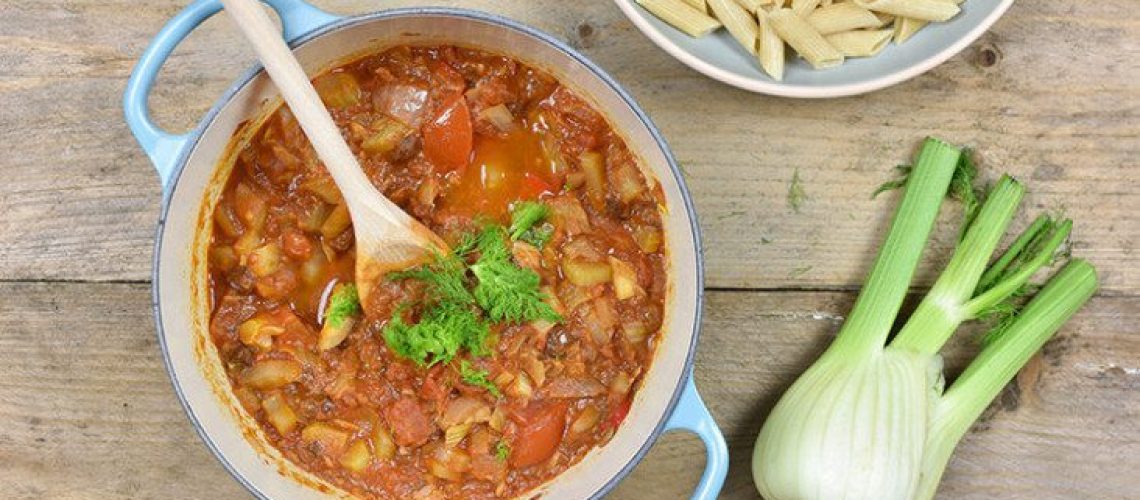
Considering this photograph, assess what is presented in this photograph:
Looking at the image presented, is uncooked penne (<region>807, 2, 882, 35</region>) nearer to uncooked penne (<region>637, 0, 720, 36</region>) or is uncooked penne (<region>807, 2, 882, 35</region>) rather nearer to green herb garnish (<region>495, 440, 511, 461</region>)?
uncooked penne (<region>637, 0, 720, 36</region>)

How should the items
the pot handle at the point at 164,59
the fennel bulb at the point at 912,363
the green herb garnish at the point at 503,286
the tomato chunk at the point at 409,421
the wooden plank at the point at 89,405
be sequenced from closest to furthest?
the pot handle at the point at 164,59, the green herb garnish at the point at 503,286, the tomato chunk at the point at 409,421, the fennel bulb at the point at 912,363, the wooden plank at the point at 89,405

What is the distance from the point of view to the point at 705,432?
254 cm

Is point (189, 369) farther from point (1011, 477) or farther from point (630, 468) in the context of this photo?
point (1011, 477)

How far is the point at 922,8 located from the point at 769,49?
1.10 feet

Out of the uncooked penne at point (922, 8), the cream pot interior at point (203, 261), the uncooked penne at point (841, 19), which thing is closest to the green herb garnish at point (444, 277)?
the cream pot interior at point (203, 261)

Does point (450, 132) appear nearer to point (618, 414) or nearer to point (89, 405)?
point (618, 414)

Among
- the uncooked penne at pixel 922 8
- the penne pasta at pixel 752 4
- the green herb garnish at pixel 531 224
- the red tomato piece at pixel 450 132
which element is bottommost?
the green herb garnish at pixel 531 224

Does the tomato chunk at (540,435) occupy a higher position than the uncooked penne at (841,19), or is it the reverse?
the uncooked penne at (841,19)

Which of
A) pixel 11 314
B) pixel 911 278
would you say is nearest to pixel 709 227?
pixel 911 278

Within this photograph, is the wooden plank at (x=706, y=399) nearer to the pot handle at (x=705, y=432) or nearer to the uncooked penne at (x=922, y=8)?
the pot handle at (x=705, y=432)

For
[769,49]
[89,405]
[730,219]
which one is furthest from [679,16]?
[89,405]

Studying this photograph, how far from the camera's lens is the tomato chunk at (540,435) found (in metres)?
2.63

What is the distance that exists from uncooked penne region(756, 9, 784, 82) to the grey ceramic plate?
0.02m

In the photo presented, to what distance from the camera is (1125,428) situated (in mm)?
2945
